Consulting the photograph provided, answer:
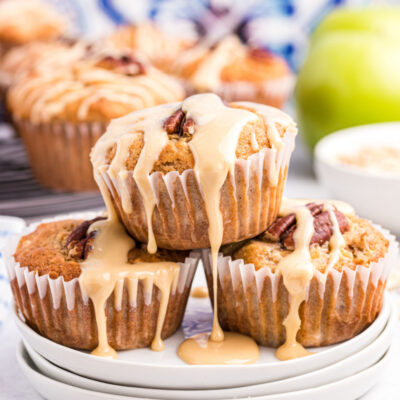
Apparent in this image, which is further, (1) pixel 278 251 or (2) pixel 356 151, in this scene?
(2) pixel 356 151

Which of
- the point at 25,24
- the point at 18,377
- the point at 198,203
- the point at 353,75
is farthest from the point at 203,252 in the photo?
the point at 25,24

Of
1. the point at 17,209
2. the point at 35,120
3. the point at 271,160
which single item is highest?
the point at 271,160

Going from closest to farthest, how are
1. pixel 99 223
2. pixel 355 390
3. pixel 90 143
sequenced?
pixel 355 390 < pixel 99 223 < pixel 90 143

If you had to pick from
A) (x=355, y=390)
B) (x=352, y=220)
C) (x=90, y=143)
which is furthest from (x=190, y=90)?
(x=355, y=390)

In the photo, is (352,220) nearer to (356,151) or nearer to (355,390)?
(355,390)

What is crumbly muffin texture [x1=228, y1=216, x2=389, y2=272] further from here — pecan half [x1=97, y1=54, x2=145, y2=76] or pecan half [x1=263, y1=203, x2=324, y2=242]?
pecan half [x1=97, y1=54, x2=145, y2=76]

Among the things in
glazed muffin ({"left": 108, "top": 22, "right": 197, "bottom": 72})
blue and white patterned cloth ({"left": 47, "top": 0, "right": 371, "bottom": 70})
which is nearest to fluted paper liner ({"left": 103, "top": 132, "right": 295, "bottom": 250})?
glazed muffin ({"left": 108, "top": 22, "right": 197, "bottom": 72})
